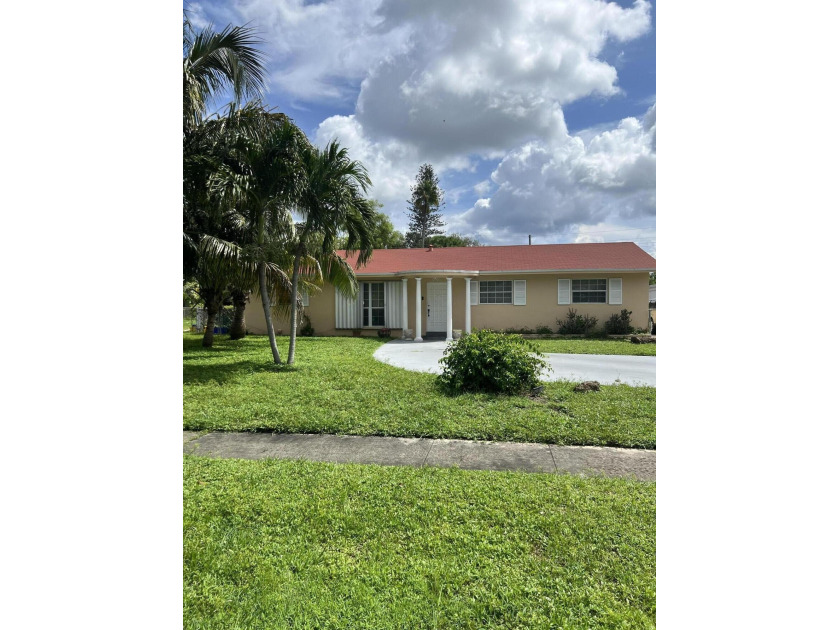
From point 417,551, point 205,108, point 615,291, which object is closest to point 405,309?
point 615,291

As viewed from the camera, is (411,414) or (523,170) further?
(411,414)

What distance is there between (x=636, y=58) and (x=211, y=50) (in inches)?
340

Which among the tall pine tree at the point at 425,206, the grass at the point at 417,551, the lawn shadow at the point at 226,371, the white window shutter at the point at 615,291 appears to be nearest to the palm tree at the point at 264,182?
the lawn shadow at the point at 226,371

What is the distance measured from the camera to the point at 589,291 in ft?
57.1

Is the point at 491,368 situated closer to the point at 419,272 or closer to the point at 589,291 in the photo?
the point at 419,272

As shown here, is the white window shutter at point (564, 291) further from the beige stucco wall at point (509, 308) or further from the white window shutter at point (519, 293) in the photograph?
the white window shutter at point (519, 293)

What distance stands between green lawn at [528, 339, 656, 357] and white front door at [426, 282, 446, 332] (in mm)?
4800

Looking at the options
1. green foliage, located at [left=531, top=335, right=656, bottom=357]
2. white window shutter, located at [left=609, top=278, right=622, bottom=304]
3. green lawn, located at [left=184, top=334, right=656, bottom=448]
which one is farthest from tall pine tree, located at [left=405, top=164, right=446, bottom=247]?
green lawn, located at [left=184, top=334, right=656, bottom=448]

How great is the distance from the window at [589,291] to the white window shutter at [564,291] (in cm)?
16

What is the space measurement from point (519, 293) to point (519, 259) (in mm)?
1637

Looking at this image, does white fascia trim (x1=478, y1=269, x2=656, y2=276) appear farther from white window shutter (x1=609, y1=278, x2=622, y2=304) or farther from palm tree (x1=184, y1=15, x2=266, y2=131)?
palm tree (x1=184, y1=15, x2=266, y2=131)
